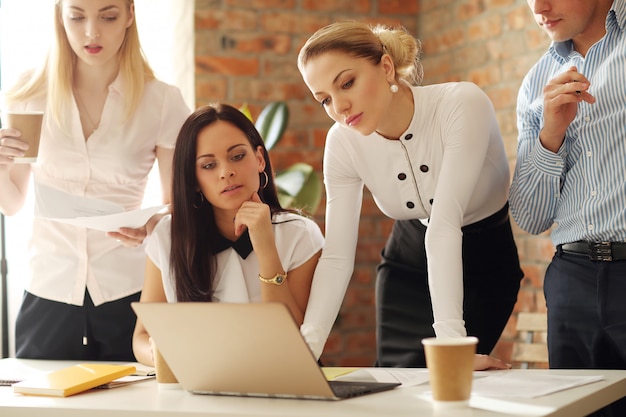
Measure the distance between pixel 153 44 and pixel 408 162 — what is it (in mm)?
2019

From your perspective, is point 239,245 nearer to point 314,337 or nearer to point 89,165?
point 314,337

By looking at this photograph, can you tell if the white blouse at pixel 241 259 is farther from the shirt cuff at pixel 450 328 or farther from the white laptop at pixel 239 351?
the white laptop at pixel 239 351

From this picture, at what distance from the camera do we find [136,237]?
2213 mm

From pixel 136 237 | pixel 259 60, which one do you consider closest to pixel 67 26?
pixel 136 237

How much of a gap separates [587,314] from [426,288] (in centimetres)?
52

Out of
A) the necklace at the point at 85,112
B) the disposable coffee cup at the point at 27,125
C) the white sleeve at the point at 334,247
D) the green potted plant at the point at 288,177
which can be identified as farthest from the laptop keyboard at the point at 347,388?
the green potted plant at the point at 288,177

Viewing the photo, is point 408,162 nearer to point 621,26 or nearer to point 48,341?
point 621,26

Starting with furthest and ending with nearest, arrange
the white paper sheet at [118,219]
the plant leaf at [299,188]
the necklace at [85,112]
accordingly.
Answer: the plant leaf at [299,188] → the necklace at [85,112] → the white paper sheet at [118,219]

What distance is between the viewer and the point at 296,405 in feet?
4.61

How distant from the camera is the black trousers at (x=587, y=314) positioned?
1886 mm

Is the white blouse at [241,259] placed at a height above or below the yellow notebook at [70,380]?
above

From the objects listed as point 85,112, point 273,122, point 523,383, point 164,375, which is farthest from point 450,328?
point 273,122

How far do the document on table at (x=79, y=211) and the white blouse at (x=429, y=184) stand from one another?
0.44 m

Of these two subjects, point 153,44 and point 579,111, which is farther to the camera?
point 153,44
